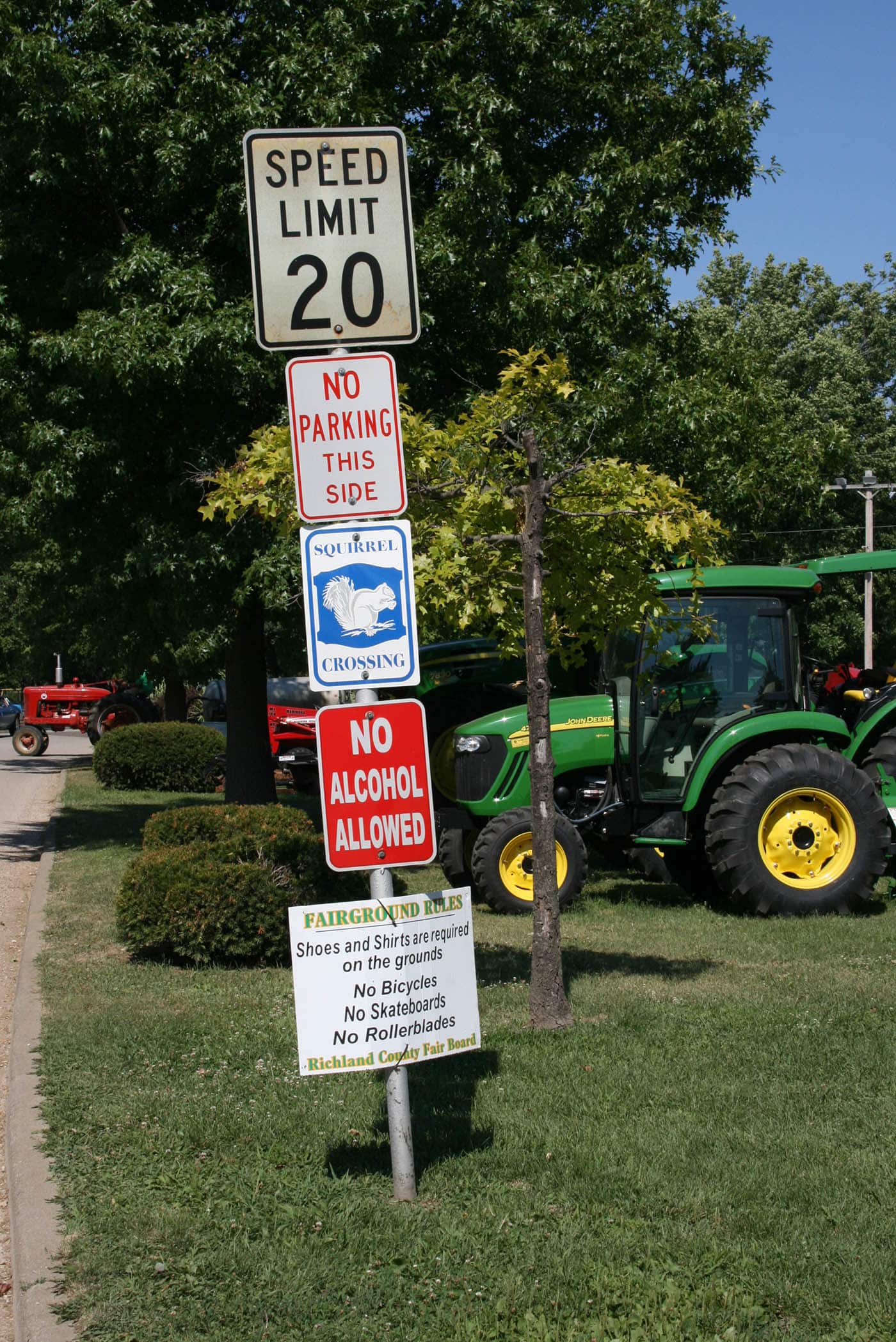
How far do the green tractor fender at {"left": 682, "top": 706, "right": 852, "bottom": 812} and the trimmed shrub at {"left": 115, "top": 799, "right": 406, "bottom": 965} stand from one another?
9.38 feet

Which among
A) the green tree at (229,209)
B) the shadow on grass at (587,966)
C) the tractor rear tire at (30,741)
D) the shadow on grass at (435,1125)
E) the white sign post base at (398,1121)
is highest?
the green tree at (229,209)

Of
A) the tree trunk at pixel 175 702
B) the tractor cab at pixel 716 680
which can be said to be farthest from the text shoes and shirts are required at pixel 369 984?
the tree trunk at pixel 175 702

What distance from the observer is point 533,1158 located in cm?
507

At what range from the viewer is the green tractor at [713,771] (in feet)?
33.9

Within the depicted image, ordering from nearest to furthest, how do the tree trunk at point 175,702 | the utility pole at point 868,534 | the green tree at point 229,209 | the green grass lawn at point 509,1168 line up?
the green grass lawn at point 509,1168, the green tree at point 229,209, the utility pole at point 868,534, the tree trunk at point 175,702

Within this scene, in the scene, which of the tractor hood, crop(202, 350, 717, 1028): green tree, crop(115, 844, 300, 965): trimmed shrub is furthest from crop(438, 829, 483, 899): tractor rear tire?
crop(202, 350, 717, 1028): green tree

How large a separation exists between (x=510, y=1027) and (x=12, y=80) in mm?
10606

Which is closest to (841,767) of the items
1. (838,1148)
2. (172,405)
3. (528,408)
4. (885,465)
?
(528,408)

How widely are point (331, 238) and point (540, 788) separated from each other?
2935 mm

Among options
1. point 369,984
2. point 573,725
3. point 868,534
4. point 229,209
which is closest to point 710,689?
point 573,725

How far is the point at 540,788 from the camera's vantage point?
693cm

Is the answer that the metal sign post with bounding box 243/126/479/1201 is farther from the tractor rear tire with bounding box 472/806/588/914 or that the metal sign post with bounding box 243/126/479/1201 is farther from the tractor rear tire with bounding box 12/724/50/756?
the tractor rear tire with bounding box 12/724/50/756

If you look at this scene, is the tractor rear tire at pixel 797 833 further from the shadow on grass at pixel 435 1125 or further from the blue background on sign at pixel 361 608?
the blue background on sign at pixel 361 608

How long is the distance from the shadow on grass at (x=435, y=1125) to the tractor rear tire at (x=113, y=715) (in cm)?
3132
